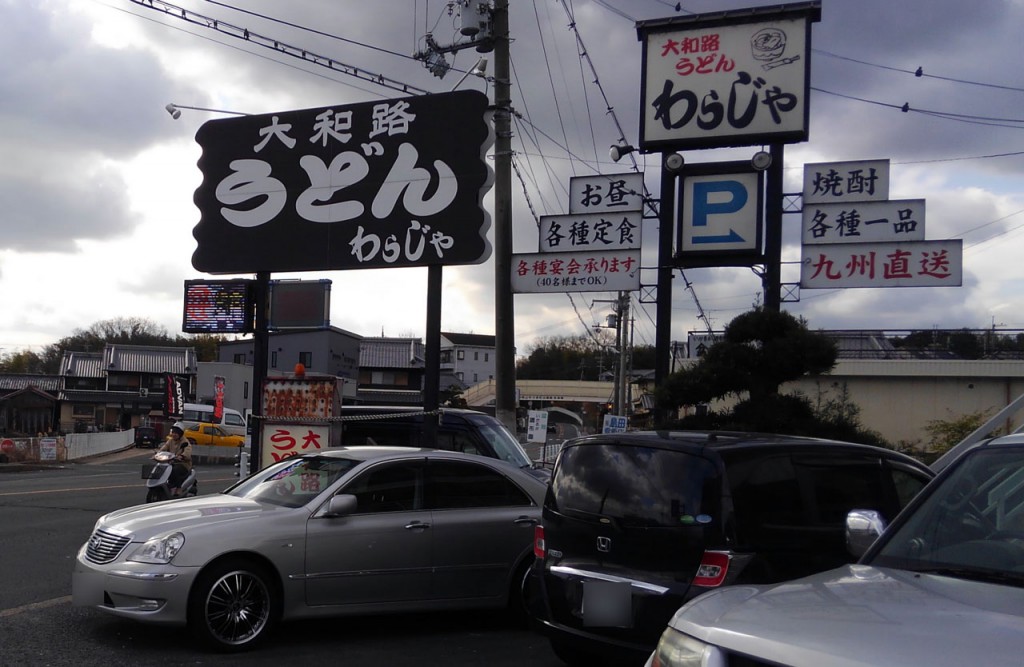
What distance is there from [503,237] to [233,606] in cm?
987

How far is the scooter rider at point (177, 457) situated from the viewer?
12.7 m

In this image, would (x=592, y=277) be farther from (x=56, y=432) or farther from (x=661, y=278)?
(x=56, y=432)

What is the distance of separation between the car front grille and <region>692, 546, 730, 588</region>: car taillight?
4.24 meters

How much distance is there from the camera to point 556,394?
7144cm

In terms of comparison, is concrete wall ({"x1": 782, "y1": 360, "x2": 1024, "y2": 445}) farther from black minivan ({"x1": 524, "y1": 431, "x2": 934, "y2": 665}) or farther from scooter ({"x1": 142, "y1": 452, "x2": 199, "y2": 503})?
black minivan ({"x1": 524, "y1": 431, "x2": 934, "y2": 665})

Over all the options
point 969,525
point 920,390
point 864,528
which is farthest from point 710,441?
point 920,390

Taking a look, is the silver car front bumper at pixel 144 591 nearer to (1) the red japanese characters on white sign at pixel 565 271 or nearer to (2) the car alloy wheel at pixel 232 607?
(2) the car alloy wheel at pixel 232 607

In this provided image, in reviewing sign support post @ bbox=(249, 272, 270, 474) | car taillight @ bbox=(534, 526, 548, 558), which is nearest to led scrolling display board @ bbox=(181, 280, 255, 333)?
sign support post @ bbox=(249, 272, 270, 474)


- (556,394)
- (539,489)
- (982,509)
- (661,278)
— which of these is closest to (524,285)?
(661,278)

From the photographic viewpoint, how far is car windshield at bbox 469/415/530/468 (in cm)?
1254

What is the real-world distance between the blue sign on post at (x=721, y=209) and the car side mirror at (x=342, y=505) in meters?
8.94

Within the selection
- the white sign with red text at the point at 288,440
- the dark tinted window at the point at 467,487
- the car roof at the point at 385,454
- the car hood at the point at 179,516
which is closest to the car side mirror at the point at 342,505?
the car hood at the point at 179,516

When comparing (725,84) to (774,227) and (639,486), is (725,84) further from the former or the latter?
(639,486)

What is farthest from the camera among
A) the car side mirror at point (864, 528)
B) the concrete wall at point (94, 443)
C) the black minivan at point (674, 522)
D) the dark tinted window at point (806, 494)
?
the concrete wall at point (94, 443)
